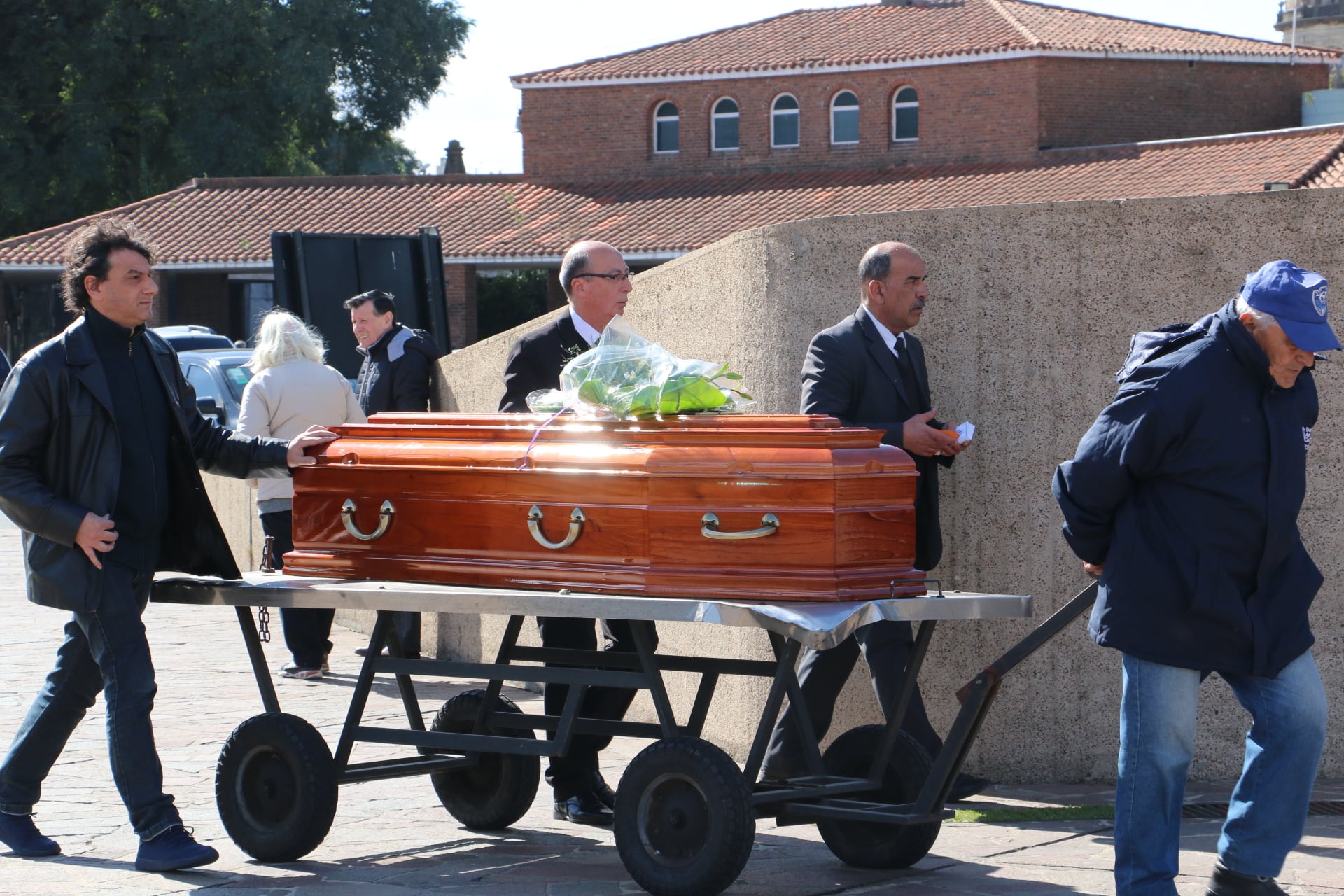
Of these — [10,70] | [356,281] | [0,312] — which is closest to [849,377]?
[356,281]

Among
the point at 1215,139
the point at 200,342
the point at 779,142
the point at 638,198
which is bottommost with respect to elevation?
the point at 200,342

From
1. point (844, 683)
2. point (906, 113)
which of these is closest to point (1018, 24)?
point (906, 113)

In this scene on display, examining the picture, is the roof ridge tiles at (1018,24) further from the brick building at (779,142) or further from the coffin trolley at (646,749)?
the coffin trolley at (646,749)

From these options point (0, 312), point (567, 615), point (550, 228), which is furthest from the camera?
point (0, 312)

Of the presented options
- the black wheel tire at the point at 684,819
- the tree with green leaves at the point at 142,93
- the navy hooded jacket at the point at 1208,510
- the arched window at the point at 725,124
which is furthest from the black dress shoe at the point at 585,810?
the tree with green leaves at the point at 142,93

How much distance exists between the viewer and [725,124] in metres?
45.5

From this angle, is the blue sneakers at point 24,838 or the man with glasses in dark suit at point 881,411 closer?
the blue sneakers at point 24,838

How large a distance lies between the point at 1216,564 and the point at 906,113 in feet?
134

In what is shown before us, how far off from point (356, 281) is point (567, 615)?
8.15m

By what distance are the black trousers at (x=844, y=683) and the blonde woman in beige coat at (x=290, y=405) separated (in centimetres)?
375

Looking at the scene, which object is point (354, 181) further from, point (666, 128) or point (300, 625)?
point (300, 625)

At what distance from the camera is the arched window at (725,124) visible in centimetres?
4538

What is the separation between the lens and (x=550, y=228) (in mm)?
41812

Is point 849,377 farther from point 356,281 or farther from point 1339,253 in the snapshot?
point 356,281
